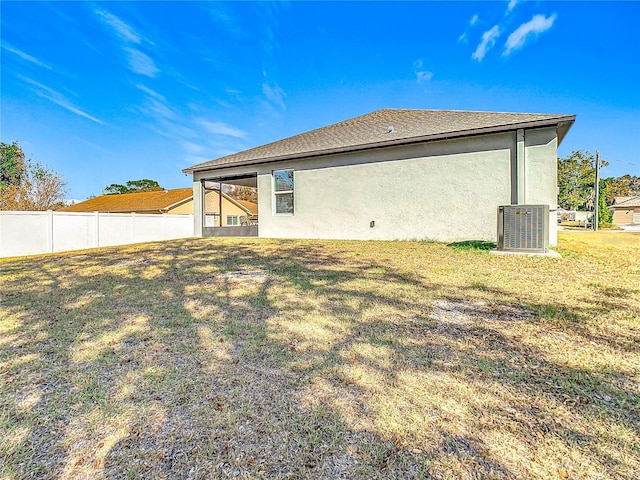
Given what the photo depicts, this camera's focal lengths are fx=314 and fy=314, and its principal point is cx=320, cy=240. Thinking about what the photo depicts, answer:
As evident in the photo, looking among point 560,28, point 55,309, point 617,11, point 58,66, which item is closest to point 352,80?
point 560,28

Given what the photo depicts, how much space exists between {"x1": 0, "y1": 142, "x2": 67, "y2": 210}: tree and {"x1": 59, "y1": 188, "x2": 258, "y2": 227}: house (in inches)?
78.1

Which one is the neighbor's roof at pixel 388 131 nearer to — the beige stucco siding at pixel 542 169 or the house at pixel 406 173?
the house at pixel 406 173

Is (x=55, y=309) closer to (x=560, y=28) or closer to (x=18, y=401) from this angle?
(x=18, y=401)

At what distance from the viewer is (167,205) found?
2233 cm

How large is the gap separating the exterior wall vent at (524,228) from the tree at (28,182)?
29074mm

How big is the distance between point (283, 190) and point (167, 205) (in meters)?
14.0

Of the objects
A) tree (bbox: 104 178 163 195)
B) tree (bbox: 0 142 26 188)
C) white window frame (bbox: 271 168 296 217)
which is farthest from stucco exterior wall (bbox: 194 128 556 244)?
tree (bbox: 104 178 163 195)

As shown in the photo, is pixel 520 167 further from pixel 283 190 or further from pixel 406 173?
pixel 283 190

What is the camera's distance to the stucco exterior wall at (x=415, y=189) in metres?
8.13

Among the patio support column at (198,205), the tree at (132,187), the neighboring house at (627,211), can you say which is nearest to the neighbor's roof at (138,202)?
the patio support column at (198,205)

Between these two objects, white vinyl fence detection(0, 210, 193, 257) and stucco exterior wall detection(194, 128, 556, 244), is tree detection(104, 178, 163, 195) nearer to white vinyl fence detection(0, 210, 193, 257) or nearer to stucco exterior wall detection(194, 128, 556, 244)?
white vinyl fence detection(0, 210, 193, 257)

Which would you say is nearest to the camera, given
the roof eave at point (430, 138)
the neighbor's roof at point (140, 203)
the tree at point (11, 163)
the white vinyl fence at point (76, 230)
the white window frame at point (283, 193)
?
the roof eave at point (430, 138)

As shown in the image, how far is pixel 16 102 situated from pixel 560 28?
22.2 metres

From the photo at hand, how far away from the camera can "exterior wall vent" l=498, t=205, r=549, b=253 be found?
21.1 ft
